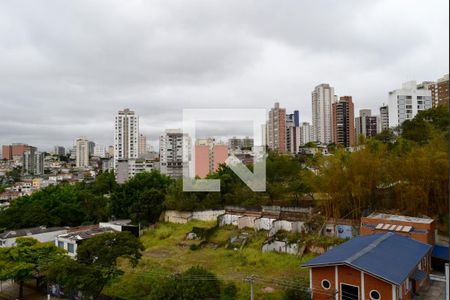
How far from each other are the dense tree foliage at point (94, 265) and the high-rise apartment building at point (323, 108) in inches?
1162

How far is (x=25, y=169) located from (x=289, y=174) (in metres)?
45.2

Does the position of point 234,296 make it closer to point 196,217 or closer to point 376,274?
point 376,274

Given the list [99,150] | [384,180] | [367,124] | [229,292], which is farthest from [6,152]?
[384,180]

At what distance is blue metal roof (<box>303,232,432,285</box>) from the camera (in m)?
5.34

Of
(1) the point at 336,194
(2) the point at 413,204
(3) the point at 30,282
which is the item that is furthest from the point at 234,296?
(3) the point at 30,282

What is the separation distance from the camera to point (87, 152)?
56.4 meters

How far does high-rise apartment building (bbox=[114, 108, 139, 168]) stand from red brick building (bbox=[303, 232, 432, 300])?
33396mm

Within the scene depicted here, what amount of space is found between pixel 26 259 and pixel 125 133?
30.2 metres

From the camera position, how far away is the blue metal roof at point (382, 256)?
5340 mm

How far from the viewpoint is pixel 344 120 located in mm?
31172

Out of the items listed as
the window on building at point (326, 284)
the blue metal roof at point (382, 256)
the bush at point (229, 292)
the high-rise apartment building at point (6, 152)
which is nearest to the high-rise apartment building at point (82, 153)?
the high-rise apartment building at point (6, 152)

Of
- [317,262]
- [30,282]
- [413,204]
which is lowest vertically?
[30,282]

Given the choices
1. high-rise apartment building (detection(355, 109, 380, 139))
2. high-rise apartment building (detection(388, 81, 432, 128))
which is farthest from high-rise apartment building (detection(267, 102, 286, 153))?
high-rise apartment building (detection(388, 81, 432, 128))

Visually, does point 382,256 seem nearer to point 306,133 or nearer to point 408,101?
point 408,101
